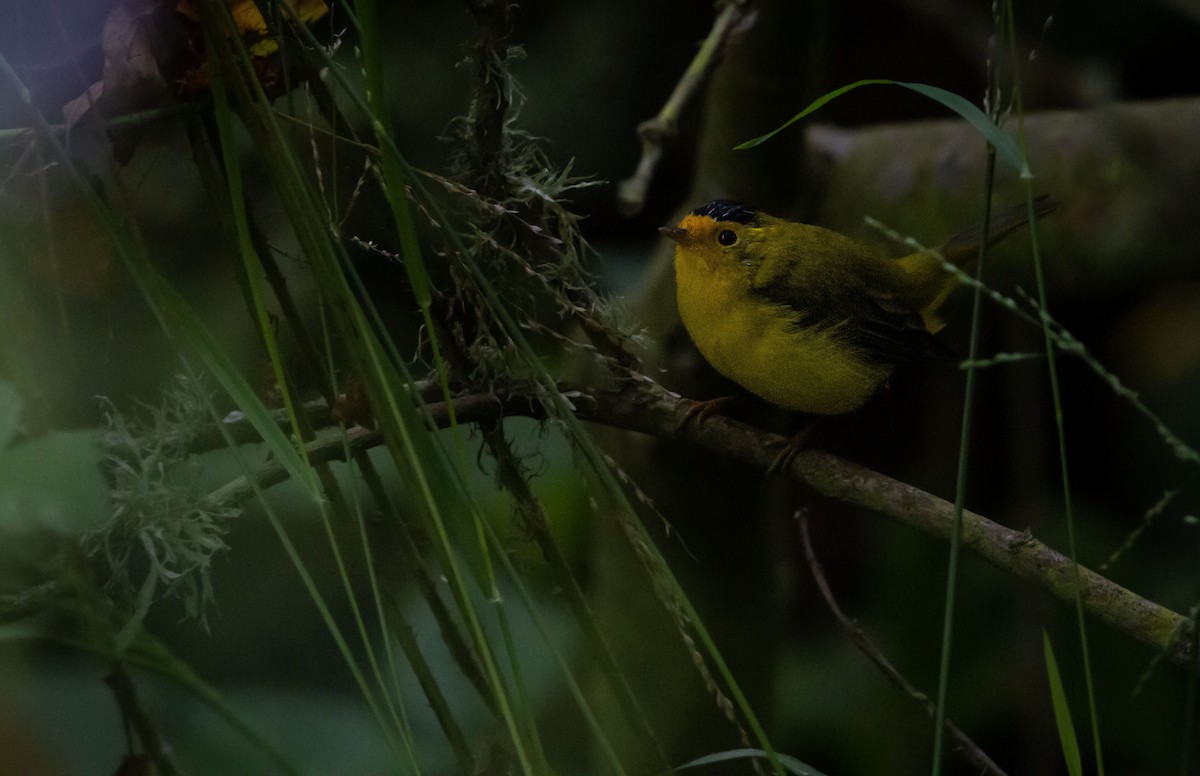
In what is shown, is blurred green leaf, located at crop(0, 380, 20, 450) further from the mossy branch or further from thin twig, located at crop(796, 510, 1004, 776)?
thin twig, located at crop(796, 510, 1004, 776)

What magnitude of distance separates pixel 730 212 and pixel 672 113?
0.41 ft

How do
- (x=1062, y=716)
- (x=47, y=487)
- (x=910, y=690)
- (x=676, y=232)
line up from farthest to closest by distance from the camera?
(x=676, y=232), (x=910, y=690), (x=1062, y=716), (x=47, y=487)

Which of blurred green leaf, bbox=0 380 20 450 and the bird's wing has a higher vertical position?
blurred green leaf, bbox=0 380 20 450

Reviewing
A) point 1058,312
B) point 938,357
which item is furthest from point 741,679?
point 1058,312

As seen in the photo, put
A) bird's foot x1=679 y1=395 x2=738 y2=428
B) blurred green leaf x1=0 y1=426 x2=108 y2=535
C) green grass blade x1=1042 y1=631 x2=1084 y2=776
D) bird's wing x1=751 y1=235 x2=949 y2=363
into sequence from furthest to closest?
bird's wing x1=751 y1=235 x2=949 y2=363, bird's foot x1=679 y1=395 x2=738 y2=428, green grass blade x1=1042 y1=631 x2=1084 y2=776, blurred green leaf x1=0 y1=426 x2=108 y2=535

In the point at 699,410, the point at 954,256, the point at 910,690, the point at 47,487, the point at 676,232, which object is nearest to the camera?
the point at 47,487

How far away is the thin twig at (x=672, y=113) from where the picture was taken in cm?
115

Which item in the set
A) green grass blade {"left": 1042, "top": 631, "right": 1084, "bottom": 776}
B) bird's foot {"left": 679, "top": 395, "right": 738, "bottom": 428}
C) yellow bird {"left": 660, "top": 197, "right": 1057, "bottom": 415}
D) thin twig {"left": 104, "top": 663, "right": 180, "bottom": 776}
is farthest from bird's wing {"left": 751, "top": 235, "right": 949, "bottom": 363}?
thin twig {"left": 104, "top": 663, "right": 180, "bottom": 776}

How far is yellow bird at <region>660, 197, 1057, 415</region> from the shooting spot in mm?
1104

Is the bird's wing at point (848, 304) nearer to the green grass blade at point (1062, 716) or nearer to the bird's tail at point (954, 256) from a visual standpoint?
the bird's tail at point (954, 256)

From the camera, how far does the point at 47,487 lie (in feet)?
1.81

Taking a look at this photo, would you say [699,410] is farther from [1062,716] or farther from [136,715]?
[136,715]

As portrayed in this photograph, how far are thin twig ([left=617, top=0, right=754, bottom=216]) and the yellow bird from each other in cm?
6

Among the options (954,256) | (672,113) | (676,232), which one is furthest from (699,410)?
(954,256)
